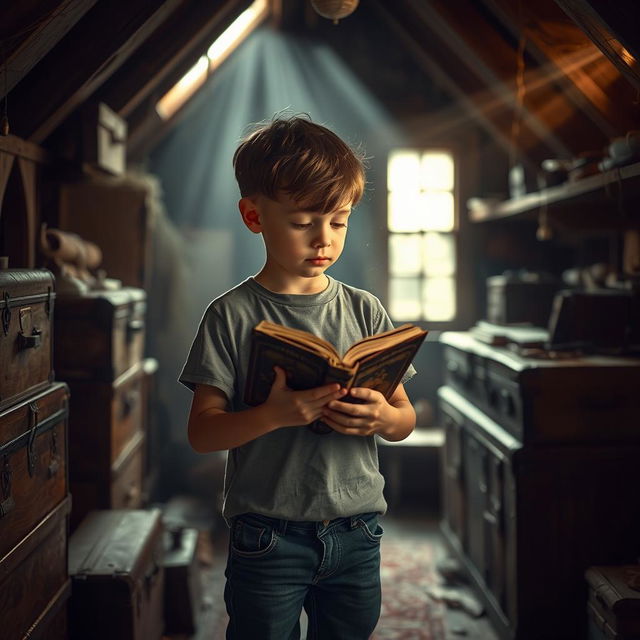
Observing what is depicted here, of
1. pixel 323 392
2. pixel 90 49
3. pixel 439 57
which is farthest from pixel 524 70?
pixel 323 392

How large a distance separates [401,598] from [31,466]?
2046 mm

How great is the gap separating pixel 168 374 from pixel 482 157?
8.21ft

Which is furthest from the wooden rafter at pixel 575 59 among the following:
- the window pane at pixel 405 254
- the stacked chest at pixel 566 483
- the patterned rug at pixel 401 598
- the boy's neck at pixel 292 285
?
the patterned rug at pixel 401 598

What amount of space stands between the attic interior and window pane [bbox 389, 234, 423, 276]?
0.01m

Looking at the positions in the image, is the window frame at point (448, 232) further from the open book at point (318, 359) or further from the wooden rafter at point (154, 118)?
the open book at point (318, 359)

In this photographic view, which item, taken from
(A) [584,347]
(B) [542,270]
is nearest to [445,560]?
(A) [584,347]

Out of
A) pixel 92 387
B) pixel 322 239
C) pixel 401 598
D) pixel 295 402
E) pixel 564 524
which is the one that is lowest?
pixel 401 598

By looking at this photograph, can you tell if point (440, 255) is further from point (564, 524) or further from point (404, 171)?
point (564, 524)

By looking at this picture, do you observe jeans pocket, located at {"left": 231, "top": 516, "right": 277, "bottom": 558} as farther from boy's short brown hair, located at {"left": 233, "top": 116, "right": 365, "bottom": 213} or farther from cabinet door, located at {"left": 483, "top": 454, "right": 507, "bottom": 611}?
cabinet door, located at {"left": 483, "top": 454, "right": 507, "bottom": 611}

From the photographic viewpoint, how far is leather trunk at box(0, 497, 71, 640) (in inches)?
68.8

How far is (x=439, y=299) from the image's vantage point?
4918 mm

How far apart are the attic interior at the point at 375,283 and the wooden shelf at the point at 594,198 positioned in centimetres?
2

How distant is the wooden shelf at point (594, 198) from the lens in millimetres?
2527

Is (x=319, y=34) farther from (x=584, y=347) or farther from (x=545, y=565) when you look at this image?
(x=545, y=565)
